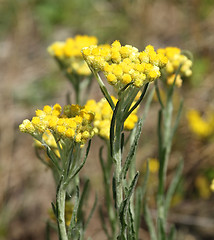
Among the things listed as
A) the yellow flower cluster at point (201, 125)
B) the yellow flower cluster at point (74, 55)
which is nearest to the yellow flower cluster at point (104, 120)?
the yellow flower cluster at point (74, 55)

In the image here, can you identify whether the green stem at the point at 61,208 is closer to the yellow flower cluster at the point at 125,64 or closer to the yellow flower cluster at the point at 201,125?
the yellow flower cluster at the point at 125,64

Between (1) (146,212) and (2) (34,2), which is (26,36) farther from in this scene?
(1) (146,212)

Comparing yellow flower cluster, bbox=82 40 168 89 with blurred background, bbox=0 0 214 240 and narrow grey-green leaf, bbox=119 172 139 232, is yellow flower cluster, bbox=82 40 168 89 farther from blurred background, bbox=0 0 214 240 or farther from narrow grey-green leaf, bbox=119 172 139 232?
blurred background, bbox=0 0 214 240

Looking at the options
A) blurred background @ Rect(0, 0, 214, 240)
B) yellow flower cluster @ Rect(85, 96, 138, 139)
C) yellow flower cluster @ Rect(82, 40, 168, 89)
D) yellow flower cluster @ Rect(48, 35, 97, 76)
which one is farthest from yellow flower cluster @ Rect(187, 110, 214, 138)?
yellow flower cluster @ Rect(82, 40, 168, 89)

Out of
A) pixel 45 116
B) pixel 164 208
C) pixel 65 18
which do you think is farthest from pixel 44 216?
pixel 65 18

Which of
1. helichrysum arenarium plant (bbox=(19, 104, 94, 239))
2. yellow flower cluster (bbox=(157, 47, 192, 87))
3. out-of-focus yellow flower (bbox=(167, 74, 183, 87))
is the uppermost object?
yellow flower cluster (bbox=(157, 47, 192, 87))

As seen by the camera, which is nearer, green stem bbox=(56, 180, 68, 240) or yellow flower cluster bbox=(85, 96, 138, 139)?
green stem bbox=(56, 180, 68, 240)
